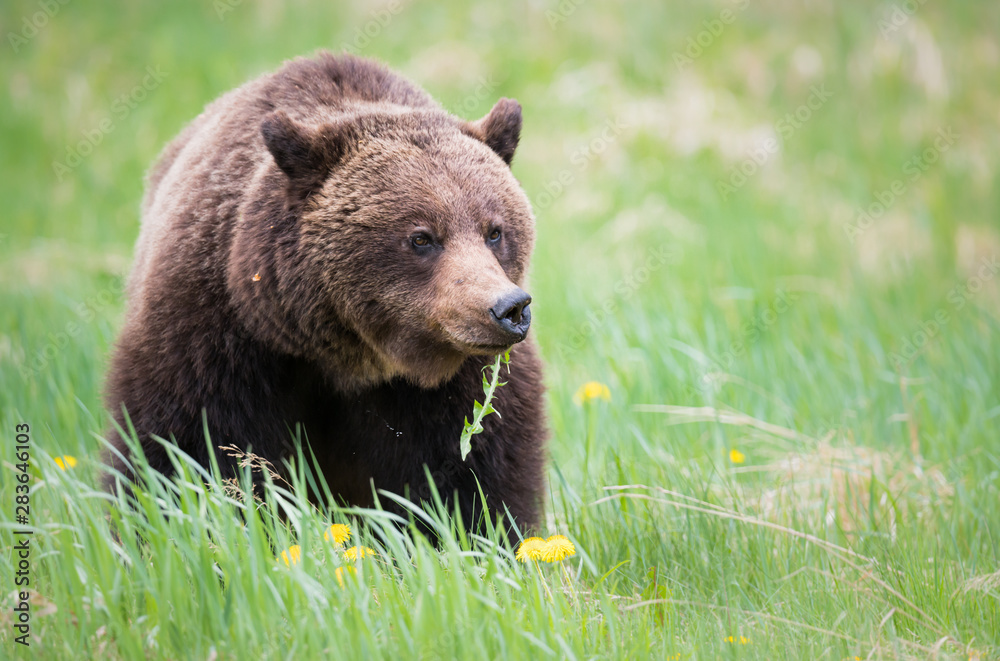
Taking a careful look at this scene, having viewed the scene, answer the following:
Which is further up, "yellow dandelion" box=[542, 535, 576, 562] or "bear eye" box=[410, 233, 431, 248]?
"bear eye" box=[410, 233, 431, 248]

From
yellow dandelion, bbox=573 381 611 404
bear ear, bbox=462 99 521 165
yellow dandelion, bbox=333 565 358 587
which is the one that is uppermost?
bear ear, bbox=462 99 521 165

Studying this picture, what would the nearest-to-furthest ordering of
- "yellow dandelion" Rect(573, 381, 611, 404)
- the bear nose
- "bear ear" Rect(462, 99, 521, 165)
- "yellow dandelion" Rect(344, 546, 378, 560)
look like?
"yellow dandelion" Rect(344, 546, 378, 560)
the bear nose
"bear ear" Rect(462, 99, 521, 165)
"yellow dandelion" Rect(573, 381, 611, 404)

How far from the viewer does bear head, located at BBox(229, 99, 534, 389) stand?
3.64 m

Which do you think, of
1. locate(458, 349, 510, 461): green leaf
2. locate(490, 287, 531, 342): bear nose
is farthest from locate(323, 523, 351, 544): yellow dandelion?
locate(490, 287, 531, 342): bear nose

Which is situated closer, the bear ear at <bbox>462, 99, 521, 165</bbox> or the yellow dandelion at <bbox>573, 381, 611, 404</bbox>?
the bear ear at <bbox>462, 99, 521, 165</bbox>

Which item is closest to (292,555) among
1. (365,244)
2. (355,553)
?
(355,553)

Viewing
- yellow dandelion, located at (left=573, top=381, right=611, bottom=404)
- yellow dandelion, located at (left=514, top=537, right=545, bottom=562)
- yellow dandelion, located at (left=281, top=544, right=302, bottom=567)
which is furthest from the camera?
yellow dandelion, located at (left=573, top=381, right=611, bottom=404)

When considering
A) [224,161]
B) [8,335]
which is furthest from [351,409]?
[8,335]

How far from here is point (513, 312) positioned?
3.30m

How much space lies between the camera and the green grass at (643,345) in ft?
9.44

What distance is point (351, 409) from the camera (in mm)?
4070

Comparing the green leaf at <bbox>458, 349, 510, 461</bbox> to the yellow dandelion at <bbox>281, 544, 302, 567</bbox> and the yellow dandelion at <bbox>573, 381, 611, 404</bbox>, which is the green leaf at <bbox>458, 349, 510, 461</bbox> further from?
the yellow dandelion at <bbox>573, 381, 611, 404</bbox>

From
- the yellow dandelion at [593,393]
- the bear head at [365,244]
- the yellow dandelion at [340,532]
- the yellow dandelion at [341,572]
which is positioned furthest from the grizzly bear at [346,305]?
the yellow dandelion at [593,393]

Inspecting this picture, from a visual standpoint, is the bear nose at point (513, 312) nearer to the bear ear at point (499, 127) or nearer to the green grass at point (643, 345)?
the green grass at point (643, 345)
